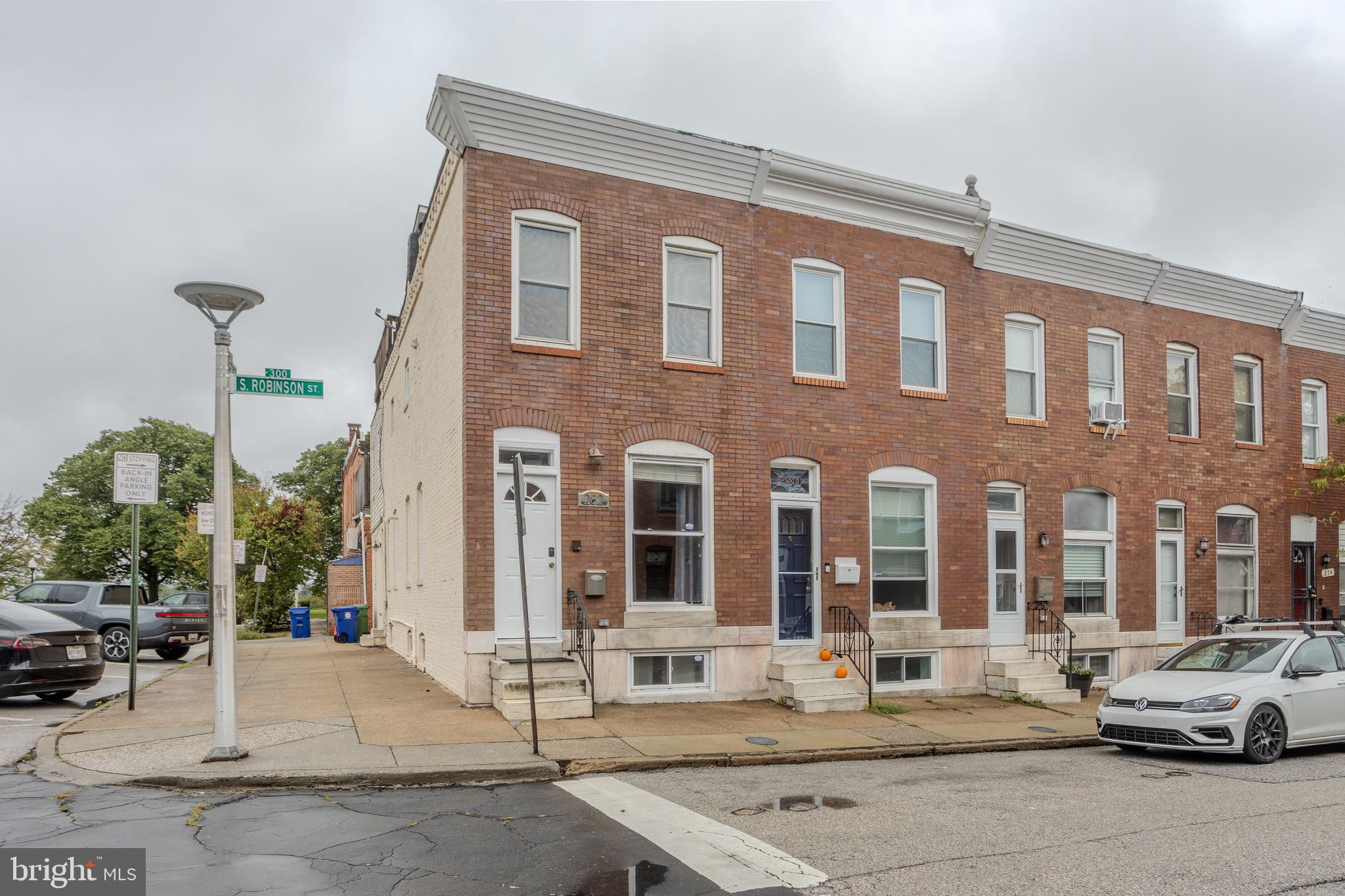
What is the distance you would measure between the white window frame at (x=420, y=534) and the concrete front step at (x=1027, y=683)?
30.5ft

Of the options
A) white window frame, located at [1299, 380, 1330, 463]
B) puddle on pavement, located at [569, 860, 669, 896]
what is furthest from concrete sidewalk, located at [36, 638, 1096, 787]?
white window frame, located at [1299, 380, 1330, 463]

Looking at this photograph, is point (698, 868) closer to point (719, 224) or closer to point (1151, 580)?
point (719, 224)

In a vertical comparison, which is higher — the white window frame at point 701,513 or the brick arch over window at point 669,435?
the brick arch over window at point 669,435

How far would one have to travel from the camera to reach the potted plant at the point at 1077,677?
52.9 ft

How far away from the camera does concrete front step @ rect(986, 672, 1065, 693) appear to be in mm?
15609

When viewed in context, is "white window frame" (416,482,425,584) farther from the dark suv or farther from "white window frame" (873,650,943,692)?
"white window frame" (873,650,943,692)

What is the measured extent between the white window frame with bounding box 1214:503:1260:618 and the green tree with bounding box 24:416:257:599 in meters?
53.3

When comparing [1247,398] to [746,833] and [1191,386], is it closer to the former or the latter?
[1191,386]

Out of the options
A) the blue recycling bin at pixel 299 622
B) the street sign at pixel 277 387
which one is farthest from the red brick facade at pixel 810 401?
the blue recycling bin at pixel 299 622

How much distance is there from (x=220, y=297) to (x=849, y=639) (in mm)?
9672

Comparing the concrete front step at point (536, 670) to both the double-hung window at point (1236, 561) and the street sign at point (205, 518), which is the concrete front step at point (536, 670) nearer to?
the street sign at point (205, 518)

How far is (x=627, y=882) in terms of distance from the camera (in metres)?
6.04

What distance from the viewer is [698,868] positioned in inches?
248

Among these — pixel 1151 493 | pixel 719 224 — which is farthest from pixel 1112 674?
pixel 719 224
